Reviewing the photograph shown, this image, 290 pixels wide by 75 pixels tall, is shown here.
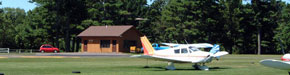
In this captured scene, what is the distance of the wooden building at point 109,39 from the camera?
239 ft

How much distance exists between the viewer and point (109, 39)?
7362 centimetres

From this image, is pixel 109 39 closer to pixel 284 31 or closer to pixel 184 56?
pixel 284 31

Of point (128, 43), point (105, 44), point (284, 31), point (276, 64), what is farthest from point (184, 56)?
point (284, 31)

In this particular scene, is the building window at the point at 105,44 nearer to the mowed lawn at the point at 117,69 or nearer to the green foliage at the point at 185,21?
the green foliage at the point at 185,21

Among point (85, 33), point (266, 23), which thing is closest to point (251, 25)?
point (266, 23)

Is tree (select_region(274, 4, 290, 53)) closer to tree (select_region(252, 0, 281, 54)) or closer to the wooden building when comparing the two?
tree (select_region(252, 0, 281, 54))

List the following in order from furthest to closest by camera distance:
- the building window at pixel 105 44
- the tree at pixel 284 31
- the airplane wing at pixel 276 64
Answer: the tree at pixel 284 31 → the building window at pixel 105 44 → the airplane wing at pixel 276 64

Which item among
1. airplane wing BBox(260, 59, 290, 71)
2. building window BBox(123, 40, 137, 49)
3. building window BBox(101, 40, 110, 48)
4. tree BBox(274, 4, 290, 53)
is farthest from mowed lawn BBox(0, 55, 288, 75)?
tree BBox(274, 4, 290, 53)

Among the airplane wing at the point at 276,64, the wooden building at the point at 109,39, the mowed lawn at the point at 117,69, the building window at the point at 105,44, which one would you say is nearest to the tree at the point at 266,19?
the wooden building at the point at 109,39

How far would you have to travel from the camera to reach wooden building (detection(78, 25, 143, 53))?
72812 mm

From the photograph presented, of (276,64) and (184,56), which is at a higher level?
(276,64)

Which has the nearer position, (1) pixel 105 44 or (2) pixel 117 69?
(2) pixel 117 69

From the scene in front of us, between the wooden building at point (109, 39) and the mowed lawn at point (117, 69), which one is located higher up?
the wooden building at point (109, 39)

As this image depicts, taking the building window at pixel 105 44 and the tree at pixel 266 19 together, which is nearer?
the building window at pixel 105 44
